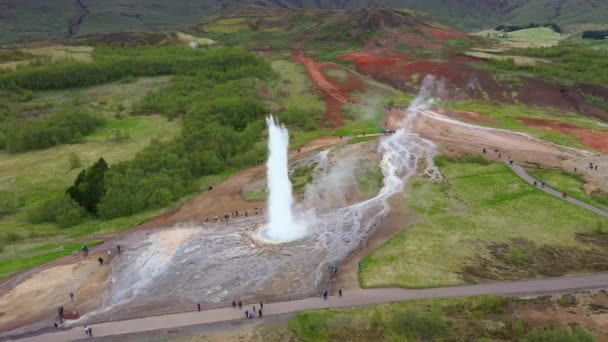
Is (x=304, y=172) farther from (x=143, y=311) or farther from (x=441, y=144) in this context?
(x=143, y=311)

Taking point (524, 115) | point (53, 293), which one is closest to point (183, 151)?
point (53, 293)

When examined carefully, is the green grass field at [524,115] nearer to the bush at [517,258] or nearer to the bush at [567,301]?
the bush at [517,258]

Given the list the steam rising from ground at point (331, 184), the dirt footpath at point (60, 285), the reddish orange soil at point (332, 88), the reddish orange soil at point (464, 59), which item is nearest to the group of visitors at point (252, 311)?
the dirt footpath at point (60, 285)

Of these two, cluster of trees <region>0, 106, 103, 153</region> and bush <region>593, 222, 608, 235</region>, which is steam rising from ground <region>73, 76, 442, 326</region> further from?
cluster of trees <region>0, 106, 103, 153</region>

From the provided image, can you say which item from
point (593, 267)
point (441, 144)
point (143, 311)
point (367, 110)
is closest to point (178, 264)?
point (143, 311)

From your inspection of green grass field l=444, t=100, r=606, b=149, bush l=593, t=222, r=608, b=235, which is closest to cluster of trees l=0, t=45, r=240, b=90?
green grass field l=444, t=100, r=606, b=149

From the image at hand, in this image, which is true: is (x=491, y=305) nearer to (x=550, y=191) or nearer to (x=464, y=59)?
(x=550, y=191)
